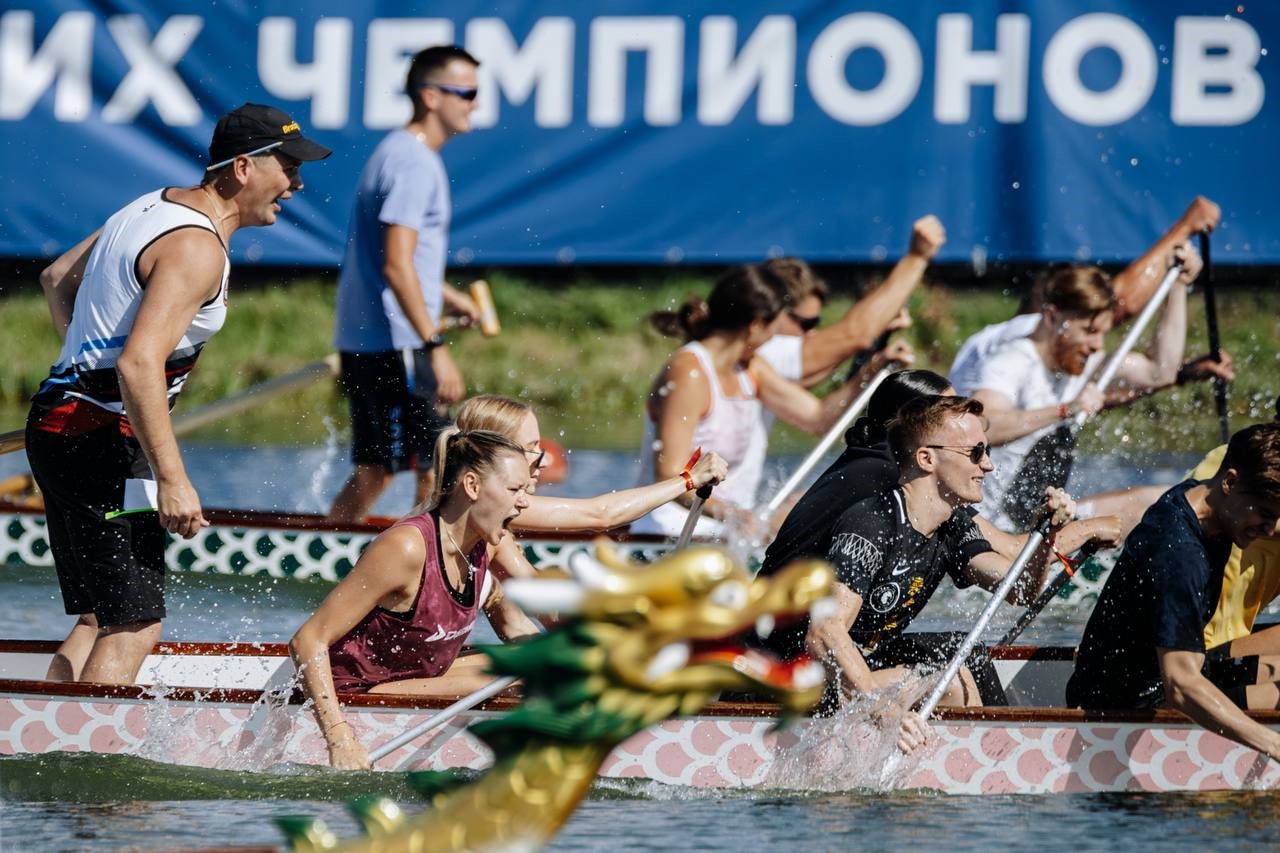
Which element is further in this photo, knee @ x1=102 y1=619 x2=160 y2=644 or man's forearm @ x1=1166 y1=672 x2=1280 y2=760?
knee @ x1=102 y1=619 x2=160 y2=644

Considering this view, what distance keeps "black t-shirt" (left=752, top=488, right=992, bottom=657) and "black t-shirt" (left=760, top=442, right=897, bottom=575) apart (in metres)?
0.05

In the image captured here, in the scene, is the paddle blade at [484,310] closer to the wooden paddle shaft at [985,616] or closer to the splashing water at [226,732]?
the wooden paddle shaft at [985,616]

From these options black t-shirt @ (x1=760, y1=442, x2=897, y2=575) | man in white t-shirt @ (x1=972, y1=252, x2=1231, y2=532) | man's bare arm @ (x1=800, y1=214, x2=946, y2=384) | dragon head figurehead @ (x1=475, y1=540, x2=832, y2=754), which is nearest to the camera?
dragon head figurehead @ (x1=475, y1=540, x2=832, y2=754)

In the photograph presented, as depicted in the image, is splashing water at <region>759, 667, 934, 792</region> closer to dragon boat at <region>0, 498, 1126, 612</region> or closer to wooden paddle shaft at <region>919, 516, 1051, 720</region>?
wooden paddle shaft at <region>919, 516, 1051, 720</region>

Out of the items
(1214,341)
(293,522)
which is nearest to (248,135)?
(293,522)

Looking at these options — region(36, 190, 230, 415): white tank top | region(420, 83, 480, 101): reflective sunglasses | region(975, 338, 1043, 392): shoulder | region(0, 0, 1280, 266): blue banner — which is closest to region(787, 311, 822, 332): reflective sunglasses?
region(975, 338, 1043, 392): shoulder

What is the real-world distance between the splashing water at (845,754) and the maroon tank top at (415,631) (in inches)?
33.8

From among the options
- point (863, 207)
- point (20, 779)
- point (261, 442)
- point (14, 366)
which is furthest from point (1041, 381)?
point (14, 366)

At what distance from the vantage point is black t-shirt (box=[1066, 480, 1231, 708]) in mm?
4973

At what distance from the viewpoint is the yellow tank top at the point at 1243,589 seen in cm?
541

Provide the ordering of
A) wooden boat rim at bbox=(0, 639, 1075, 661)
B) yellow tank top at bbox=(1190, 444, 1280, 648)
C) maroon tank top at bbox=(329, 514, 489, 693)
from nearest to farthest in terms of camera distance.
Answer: maroon tank top at bbox=(329, 514, 489, 693) → yellow tank top at bbox=(1190, 444, 1280, 648) → wooden boat rim at bbox=(0, 639, 1075, 661)

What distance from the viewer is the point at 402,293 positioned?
796 cm

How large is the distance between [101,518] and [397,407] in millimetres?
3102

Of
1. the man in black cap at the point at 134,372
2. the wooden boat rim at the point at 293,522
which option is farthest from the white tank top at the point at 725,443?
the man in black cap at the point at 134,372
